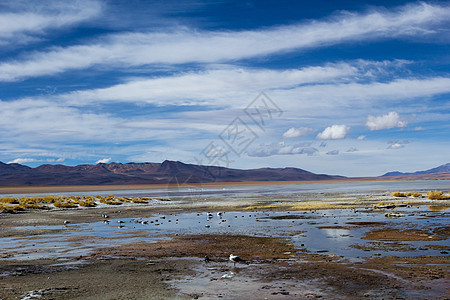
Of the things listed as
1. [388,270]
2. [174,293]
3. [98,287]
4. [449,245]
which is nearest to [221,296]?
[174,293]

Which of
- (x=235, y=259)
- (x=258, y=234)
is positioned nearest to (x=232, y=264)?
(x=235, y=259)

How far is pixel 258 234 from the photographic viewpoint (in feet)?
74.2

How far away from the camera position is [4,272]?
44.7 feet

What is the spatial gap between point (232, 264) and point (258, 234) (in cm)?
826

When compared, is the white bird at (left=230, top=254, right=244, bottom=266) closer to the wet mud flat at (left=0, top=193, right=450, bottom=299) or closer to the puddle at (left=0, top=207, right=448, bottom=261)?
the wet mud flat at (left=0, top=193, right=450, bottom=299)

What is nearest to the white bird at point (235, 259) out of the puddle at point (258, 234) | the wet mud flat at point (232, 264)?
the wet mud flat at point (232, 264)

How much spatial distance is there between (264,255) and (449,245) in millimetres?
7880

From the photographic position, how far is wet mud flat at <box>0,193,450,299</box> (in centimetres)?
1104

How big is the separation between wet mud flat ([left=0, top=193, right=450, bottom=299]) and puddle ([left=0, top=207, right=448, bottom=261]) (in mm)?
57

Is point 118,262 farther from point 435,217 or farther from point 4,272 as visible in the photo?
point 435,217

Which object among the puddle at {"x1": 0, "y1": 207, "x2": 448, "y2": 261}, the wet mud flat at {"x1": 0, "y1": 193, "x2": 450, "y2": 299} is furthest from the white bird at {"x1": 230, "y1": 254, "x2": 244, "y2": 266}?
the puddle at {"x1": 0, "y1": 207, "x2": 448, "y2": 261}

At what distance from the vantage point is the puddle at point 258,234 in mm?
16766

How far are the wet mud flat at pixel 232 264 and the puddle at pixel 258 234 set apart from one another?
0.19ft

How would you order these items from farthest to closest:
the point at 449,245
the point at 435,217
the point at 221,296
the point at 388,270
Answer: the point at 435,217
the point at 449,245
the point at 388,270
the point at 221,296
